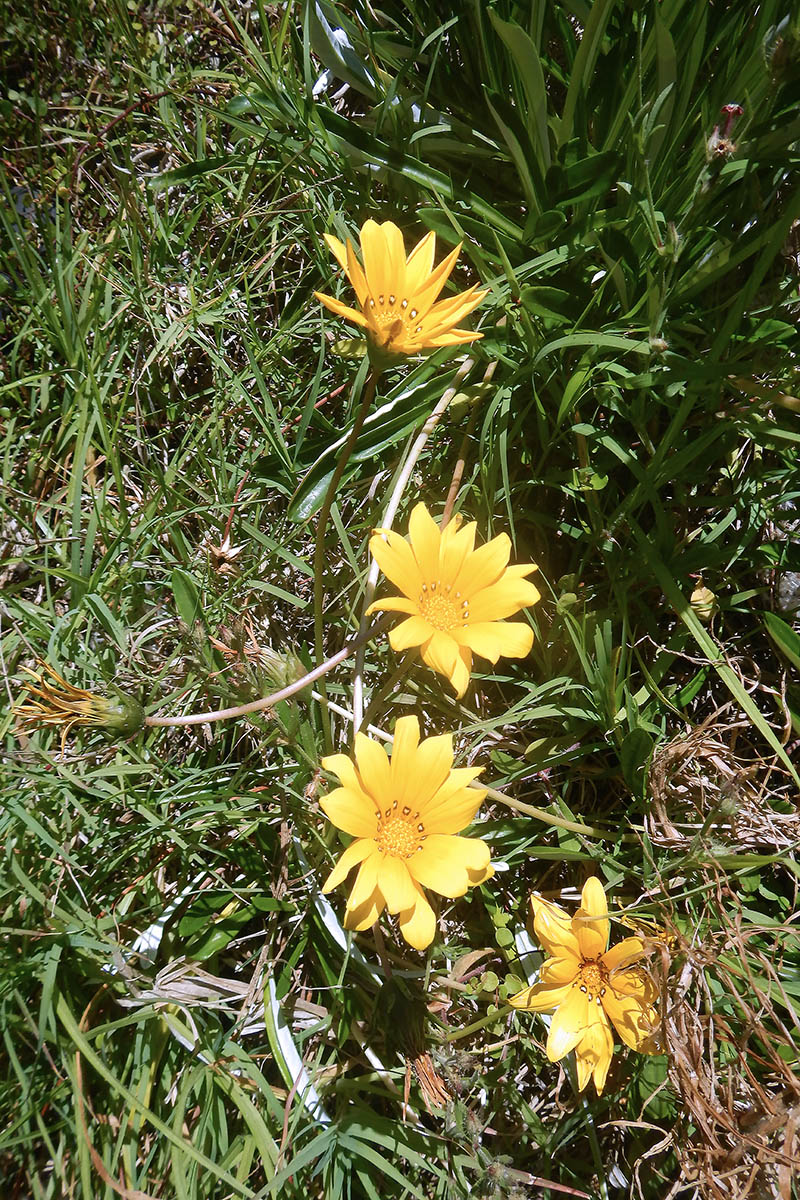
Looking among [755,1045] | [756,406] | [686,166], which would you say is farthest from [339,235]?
[755,1045]

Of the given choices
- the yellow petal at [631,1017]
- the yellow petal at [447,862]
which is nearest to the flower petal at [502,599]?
the yellow petal at [447,862]

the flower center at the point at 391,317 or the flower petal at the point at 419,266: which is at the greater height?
the flower petal at the point at 419,266

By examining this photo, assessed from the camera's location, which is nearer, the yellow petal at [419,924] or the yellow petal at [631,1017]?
the yellow petal at [419,924]

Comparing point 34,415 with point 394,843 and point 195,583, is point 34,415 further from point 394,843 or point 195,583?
point 394,843

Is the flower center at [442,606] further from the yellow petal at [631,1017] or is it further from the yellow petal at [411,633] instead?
the yellow petal at [631,1017]

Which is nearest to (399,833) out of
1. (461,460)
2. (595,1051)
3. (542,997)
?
(542,997)

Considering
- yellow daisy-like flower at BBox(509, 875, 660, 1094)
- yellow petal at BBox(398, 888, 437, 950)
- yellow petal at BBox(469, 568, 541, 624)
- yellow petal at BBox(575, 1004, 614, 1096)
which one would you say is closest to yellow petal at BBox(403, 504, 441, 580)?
yellow petal at BBox(469, 568, 541, 624)
